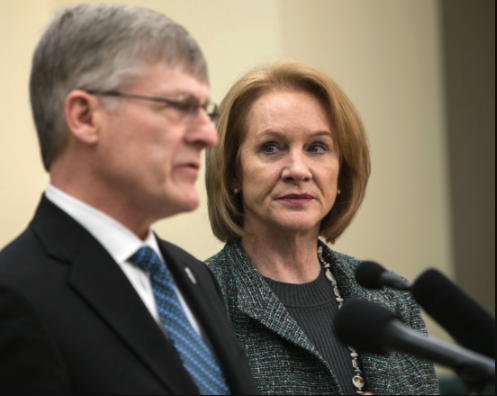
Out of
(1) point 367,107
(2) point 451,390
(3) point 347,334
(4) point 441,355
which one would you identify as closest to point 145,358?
(3) point 347,334

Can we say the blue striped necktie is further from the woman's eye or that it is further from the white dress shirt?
the woman's eye

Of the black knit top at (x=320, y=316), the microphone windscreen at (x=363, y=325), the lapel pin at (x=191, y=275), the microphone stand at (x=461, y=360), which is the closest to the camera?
the microphone stand at (x=461, y=360)

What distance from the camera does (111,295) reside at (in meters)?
1.66

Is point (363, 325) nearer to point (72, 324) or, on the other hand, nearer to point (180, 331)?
point (180, 331)

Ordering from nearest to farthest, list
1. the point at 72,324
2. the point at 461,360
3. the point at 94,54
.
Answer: the point at 461,360, the point at 72,324, the point at 94,54

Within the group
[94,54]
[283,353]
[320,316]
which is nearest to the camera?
[94,54]

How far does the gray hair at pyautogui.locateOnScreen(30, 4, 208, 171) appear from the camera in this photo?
1714 mm

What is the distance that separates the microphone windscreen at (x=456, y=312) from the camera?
5.31 ft

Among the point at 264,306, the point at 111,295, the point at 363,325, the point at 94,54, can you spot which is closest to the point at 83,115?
the point at 94,54

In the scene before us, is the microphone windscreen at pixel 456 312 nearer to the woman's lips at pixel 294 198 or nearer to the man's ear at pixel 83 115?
the man's ear at pixel 83 115

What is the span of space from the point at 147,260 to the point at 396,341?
0.52 metres

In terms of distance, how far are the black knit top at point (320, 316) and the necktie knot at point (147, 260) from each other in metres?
1.12

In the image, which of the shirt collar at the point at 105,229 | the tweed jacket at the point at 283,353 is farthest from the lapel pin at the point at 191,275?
the tweed jacket at the point at 283,353

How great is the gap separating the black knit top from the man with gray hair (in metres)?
0.96
